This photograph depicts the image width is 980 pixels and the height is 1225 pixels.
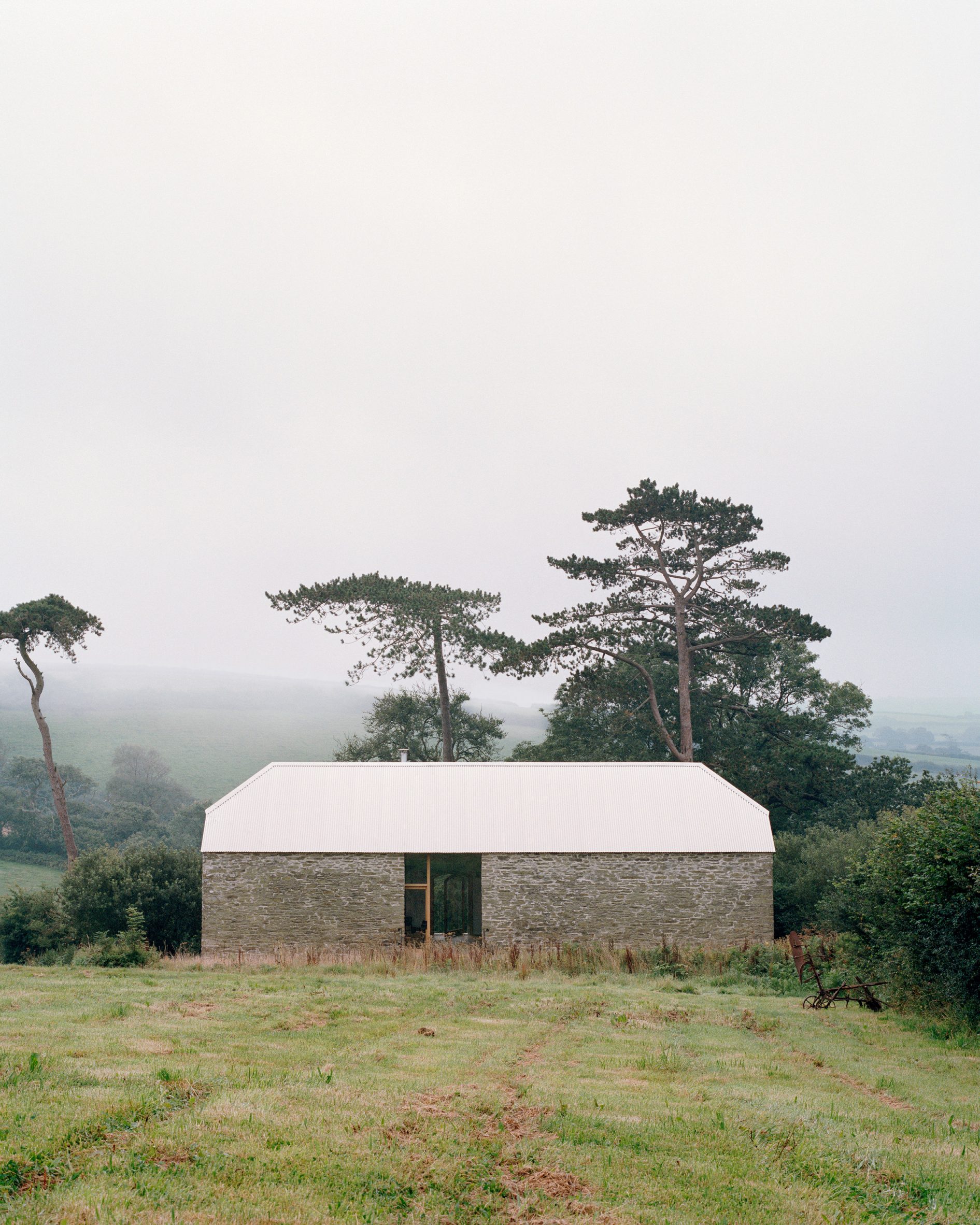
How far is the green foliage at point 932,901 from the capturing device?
14570mm

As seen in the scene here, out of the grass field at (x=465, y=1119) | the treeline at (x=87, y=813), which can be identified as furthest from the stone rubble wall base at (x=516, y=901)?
the treeline at (x=87, y=813)

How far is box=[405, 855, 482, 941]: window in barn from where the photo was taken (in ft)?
90.7

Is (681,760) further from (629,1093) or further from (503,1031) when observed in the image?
(629,1093)

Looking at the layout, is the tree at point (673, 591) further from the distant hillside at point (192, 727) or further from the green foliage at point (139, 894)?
the distant hillside at point (192, 727)

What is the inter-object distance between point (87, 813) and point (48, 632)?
4096cm

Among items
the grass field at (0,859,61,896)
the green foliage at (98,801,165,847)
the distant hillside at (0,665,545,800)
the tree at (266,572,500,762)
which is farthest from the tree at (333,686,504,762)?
the distant hillside at (0,665,545,800)

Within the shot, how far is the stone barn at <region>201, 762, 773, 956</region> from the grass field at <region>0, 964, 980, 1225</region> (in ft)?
37.7

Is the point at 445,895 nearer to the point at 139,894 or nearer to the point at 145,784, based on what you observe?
the point at 139,894

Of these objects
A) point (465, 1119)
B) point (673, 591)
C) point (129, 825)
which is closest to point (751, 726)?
point (673, 591)

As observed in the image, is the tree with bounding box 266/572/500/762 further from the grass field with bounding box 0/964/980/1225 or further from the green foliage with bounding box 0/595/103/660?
the grass field with bounding box 0/964/980/1225

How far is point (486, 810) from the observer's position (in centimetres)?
2844

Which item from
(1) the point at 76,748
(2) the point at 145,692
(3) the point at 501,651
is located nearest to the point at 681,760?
(3) the point at 501,651

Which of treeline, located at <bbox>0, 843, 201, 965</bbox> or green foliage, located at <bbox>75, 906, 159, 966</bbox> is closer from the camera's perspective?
green foliage, located at <bbox>75, 906, 159, 966</bbox>

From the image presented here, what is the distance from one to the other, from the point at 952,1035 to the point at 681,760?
2413 centimetres
